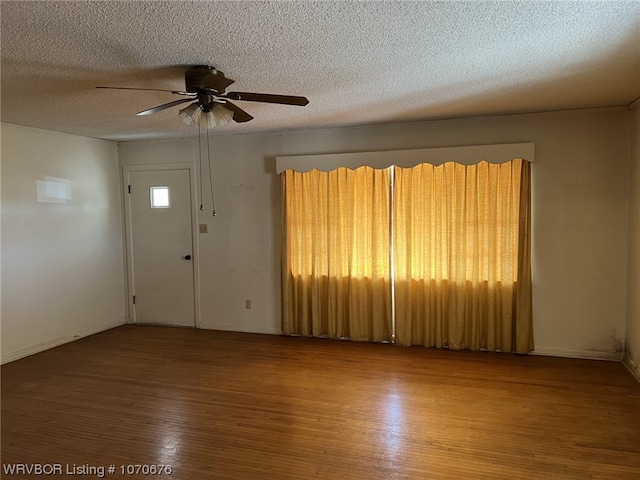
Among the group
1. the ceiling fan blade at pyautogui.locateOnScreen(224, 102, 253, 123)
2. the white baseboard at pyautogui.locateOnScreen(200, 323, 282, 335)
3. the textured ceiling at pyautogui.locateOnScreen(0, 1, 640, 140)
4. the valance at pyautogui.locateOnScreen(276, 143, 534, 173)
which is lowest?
the white baseboard at pyautogui.locateOnScreen(200, 323, 282, 335)

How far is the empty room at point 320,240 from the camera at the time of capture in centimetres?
229

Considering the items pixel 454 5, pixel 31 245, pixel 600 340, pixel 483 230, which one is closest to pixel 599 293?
pixel 600 340

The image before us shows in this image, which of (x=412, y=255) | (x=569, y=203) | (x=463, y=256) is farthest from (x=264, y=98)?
(x=569, y=203)

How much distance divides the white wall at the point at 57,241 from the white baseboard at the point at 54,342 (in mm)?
10

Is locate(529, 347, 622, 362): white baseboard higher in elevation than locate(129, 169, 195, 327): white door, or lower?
lower

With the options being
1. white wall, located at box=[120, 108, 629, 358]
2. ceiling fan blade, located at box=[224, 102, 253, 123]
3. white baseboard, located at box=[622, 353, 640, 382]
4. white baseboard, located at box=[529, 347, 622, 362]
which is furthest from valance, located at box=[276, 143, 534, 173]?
white baseboard, located at box=[622, 353, 640, 382]

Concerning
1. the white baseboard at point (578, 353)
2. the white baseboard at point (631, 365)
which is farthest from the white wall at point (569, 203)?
the white baseboard at point (631, 365)

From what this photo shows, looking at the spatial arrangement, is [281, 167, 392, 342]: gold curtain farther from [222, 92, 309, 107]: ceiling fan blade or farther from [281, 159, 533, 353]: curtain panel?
[222, 92, 309, 107]: ceiling fan blade

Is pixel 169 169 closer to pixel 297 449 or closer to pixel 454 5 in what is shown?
pixel 297 449

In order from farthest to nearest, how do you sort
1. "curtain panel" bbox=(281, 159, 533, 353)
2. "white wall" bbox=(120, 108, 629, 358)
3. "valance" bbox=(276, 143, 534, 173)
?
1. "curtain panel" bbox=(281, 159, 533, 353)
2. "valance" bbox=(276, 143, 534, 173)
3. "white wall" bbox=(120, 108, 629, 358)

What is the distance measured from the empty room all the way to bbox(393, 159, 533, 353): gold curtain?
0.8 inches

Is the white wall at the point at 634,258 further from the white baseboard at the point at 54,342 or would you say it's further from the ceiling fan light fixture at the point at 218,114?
the white baseboard at the point at 54,342

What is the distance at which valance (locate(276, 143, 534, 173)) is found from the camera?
3957mm

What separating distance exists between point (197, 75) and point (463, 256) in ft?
9.57
